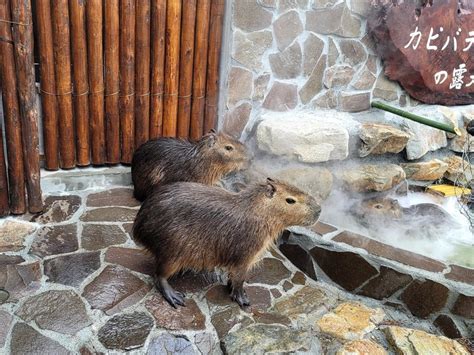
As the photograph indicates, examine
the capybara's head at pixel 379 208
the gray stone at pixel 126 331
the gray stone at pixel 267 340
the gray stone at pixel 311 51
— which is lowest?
the capybara's head at pixel 379 208

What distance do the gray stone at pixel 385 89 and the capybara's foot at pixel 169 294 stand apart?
12.2ft

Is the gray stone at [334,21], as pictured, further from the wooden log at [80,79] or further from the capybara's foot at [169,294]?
the capybara's foot at [169,294]

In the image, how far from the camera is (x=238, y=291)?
337 centimetres

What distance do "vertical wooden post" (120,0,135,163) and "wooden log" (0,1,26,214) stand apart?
42.2 inches

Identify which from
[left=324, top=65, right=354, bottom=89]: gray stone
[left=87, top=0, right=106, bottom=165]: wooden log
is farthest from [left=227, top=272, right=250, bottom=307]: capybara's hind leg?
[left=324, top=65, right=354, bottom=89]: gray stone

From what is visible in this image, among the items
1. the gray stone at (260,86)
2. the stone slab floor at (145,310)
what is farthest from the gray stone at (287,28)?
the stone slab floor at (145,310)

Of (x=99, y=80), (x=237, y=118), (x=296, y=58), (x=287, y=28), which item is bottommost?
(x=237, y=118)

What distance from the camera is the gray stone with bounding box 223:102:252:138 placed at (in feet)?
16.9

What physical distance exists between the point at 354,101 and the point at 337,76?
40cm

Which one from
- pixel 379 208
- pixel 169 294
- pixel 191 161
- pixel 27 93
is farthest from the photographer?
pixel 379 208

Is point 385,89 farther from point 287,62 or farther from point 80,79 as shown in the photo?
point 80,79

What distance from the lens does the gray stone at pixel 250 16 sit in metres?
4.75

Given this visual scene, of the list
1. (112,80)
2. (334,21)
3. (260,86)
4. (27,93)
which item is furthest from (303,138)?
(27,93)

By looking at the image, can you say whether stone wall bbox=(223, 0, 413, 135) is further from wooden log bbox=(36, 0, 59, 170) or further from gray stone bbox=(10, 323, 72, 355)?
gray stone bbox=(10, 323, 72, 355)
